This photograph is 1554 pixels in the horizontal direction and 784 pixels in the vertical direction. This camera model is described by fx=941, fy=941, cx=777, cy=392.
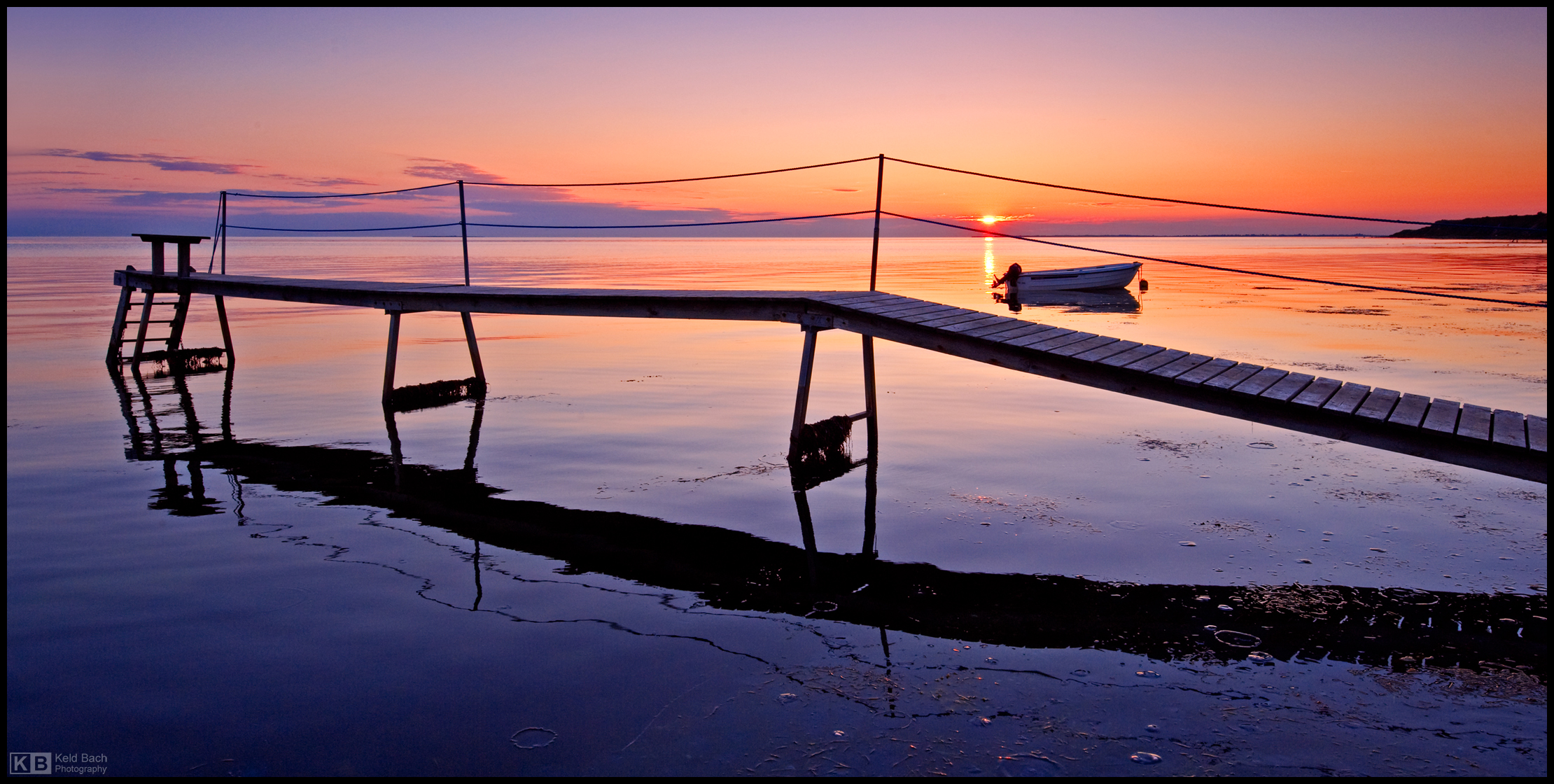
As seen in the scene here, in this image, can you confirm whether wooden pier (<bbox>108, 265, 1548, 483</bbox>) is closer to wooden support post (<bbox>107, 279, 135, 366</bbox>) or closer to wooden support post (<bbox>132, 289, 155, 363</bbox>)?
wooden support post (<bbox>132, 289, 155, 363</bbox>)

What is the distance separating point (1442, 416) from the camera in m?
5.93

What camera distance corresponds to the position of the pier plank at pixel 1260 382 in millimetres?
6094

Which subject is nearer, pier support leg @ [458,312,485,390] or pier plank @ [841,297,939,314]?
pier plank @ [841,297,939,314]

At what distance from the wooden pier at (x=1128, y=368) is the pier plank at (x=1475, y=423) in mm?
12

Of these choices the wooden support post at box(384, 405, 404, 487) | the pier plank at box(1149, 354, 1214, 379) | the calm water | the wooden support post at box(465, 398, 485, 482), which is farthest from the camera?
the wooden support post at box(465, 398, 485, 482)

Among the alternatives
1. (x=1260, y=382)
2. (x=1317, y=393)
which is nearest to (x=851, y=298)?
(x=1260, y=382)

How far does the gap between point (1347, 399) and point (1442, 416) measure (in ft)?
1.75

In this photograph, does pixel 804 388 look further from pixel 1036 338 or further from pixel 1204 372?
pixel 1204 372

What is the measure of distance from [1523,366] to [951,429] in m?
10.1

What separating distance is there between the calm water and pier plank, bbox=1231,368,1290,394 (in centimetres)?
106

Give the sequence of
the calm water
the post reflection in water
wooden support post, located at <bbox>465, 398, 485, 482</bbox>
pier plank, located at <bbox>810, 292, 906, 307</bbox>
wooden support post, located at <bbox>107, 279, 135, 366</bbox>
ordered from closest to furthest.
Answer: the calm water, the post reflection in water, pier plank, located at <bbox>810, 292, 906, 307</bbox>, wooden support post, located at <bbox>465, 398, 485, 482</bbox>, wooden support post, located at <bbox>107, 279, 135, 366</bbox>

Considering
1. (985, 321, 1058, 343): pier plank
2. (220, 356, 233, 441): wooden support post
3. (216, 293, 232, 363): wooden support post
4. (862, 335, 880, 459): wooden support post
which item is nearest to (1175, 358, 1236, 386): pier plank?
(985, 321, 1058, 343): pier plank

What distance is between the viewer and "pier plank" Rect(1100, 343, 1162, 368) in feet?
21.5

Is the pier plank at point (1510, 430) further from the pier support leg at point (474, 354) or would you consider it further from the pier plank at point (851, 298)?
the pier support leg at point (474, 354)
